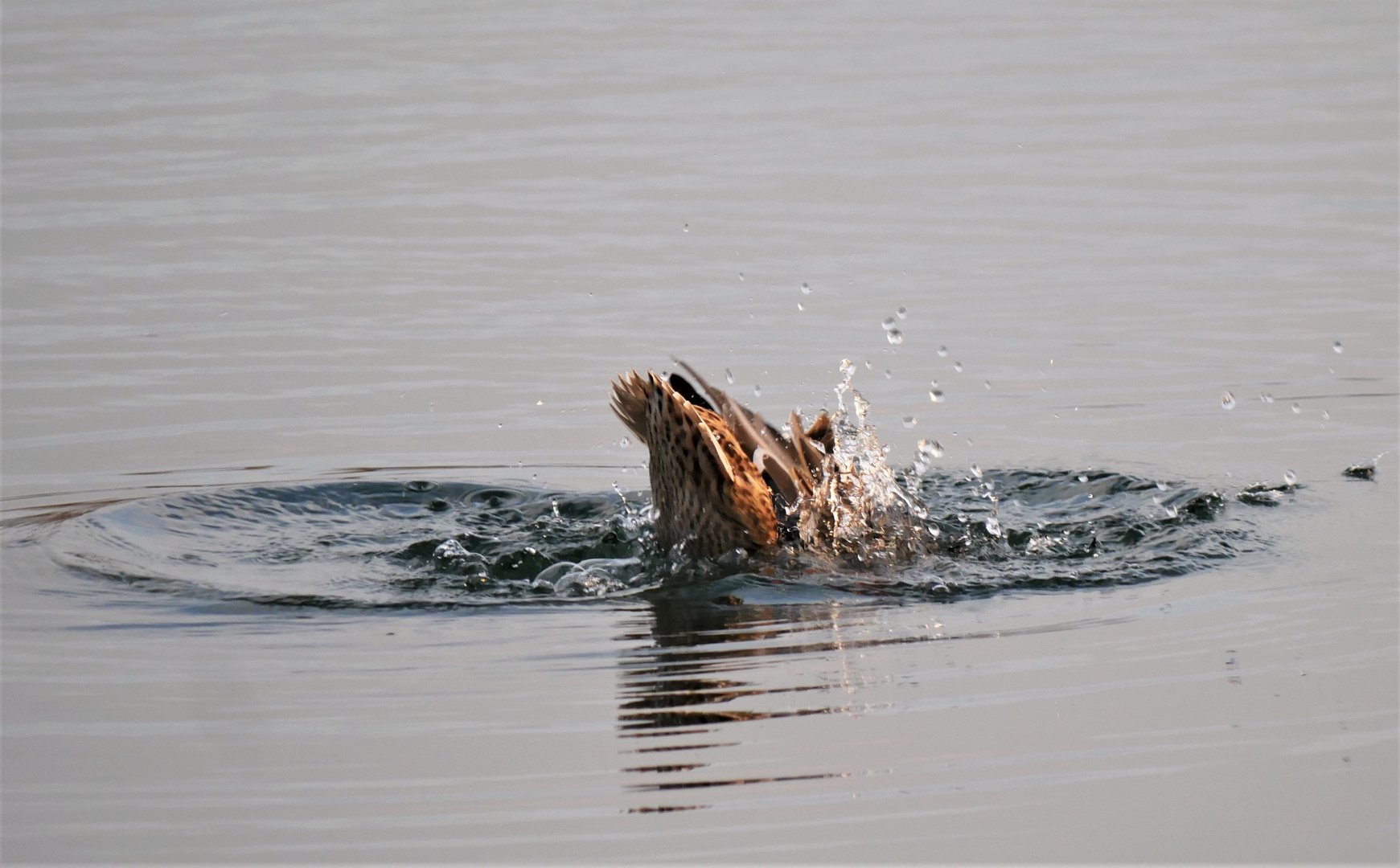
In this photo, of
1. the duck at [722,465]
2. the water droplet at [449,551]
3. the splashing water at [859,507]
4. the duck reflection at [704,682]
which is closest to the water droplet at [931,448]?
the splashing water at [859,507]

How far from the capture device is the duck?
23.1ft

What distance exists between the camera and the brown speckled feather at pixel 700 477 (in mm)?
7027

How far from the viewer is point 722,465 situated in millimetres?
6977

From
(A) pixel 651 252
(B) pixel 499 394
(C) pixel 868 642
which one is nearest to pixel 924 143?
(A) pixel 651 252

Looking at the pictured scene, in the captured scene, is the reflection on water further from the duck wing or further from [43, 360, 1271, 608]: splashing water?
the duck wing

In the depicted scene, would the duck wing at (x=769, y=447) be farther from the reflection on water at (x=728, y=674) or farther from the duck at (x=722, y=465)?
the reflection on water at (x=728, y=674)

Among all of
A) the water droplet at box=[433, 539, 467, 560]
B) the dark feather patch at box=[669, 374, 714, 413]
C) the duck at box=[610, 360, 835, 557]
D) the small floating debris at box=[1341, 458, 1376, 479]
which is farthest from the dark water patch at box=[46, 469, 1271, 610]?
the dark feather patch at box=[669, 374, 714, 413]

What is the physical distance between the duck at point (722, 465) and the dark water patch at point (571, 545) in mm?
122

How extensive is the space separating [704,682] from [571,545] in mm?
2225

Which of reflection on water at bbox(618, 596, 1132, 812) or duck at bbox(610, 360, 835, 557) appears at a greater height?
duck at bbox(610, 360, 835, 557)

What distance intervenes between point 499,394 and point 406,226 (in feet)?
11.6

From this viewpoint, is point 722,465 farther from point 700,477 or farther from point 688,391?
point 688,391

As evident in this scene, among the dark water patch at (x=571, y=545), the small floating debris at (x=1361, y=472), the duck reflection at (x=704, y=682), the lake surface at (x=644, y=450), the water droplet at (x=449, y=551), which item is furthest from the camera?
the small floating debris at (x=1361, y=472)

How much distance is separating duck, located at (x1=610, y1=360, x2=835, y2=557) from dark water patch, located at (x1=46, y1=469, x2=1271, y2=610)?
0.12m
